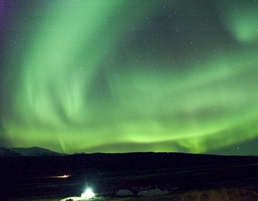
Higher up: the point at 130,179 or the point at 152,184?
the point at 130,179

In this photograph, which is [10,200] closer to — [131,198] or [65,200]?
[65,200]

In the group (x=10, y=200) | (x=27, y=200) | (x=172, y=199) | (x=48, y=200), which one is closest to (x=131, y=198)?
(x=172, y=199)

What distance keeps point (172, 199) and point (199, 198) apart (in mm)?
2852

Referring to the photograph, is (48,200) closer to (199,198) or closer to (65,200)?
(65,200)

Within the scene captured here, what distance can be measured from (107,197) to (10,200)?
24.5 feet

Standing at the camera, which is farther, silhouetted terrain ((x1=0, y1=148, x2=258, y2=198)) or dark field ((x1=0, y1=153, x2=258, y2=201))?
silhouetted terrain ((x1=0, y1=148, x2=258, y2=198))

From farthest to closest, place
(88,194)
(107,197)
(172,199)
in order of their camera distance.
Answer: (88,194), (107,197), (172,199)

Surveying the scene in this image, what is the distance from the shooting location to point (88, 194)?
23922 mm

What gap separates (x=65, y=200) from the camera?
71.2 feet

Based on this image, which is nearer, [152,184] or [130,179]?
[152,184]

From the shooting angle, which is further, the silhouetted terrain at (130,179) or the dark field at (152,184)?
the silhouetted terrain at (130,179)

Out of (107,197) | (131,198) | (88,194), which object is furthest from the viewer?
(88,194)

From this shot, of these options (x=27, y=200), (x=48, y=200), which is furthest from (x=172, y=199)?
(x=27, y=200)

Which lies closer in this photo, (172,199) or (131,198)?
(172,199)
